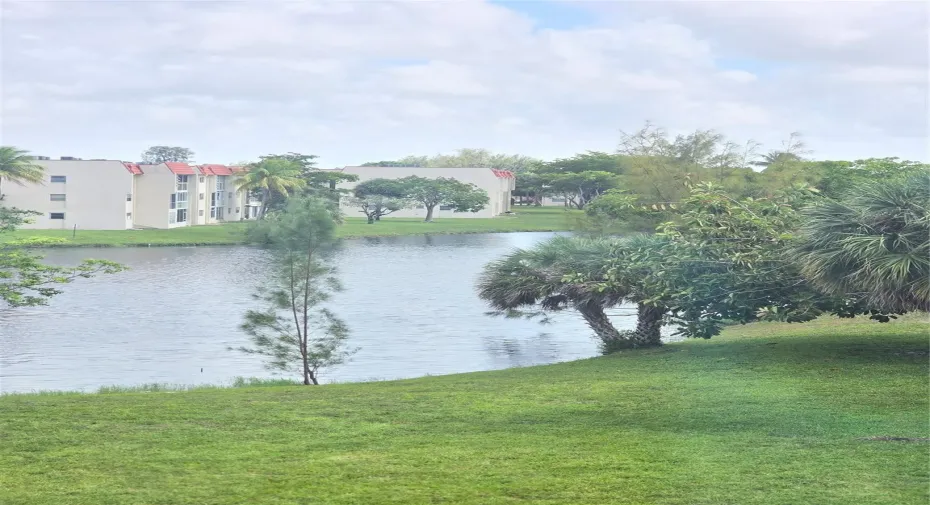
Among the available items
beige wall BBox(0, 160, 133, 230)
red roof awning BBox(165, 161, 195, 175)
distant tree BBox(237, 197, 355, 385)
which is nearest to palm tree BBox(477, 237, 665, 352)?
distant tree BBox(237, 197, 355, 385)

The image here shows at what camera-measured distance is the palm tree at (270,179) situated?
215ft

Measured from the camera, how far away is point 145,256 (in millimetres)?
47719

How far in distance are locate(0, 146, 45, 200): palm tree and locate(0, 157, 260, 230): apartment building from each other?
5.93ft

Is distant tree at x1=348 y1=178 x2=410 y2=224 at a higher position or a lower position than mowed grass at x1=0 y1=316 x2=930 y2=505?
higher

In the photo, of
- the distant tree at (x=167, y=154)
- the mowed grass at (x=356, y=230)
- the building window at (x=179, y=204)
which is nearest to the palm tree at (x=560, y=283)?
the mowed grass at (x=356, y=230)

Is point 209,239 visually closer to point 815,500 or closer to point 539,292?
point 539,292

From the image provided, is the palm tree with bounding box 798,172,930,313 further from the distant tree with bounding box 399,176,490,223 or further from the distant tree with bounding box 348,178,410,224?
the distant tree with bounding box 348,178,410,224

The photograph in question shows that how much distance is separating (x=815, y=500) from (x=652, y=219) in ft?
73.9

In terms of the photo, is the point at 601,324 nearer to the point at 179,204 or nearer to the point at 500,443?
the point at 500,443

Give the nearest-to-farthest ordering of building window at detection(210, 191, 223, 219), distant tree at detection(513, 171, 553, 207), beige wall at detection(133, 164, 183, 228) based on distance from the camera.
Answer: beige wall at detection(133, 164, 183, 228) < distant tree at detection(513, 171, 553, 207) < building window at detection(210, 191, 223, 219)

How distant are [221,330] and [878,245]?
18.0 meters

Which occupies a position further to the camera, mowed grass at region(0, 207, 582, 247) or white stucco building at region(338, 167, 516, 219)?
white stucco building at region(338, 167, 516, 219)

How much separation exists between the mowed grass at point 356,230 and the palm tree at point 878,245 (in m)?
33.8

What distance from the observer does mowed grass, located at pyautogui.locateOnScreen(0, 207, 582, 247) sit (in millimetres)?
52438
